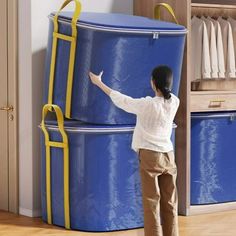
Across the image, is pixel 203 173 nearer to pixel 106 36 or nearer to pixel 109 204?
pixel 109 204

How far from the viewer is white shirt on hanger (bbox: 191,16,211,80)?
5.16m

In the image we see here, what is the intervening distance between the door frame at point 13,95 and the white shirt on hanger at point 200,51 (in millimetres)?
1326

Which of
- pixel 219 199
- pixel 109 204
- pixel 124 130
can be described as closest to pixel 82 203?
pixel 109 204

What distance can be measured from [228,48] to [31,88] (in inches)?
61.3

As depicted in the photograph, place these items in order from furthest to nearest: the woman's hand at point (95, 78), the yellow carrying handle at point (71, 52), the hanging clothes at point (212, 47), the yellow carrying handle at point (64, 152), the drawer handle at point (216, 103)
→ 1. the hanging clothes at point (212, 47)
2. the drawer handle at point (216, 103)
3. the yellow carrying handle at point (64, 152)
4. the yellow carrying handle at point (71, 52)
5. the woman's hand at point (95, 78)

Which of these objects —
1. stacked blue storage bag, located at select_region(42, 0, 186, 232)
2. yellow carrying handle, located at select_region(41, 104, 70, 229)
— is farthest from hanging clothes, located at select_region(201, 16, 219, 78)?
yellow carrying handle, located at select_region(41, 104, 70, 229)

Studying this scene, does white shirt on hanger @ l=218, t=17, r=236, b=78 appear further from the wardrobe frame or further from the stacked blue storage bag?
the stacked blue storage bag

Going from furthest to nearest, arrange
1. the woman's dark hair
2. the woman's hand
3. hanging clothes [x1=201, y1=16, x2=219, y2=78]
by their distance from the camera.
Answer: hanging clothes [x1=201, y1=16, x2=219, y2=78]
the woman's hand
the woman's dark hair

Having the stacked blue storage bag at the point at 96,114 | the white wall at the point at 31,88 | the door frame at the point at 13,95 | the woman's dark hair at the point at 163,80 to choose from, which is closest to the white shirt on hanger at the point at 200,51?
the stacked blue storage bag at the point at 96,114

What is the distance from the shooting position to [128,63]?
4.46m

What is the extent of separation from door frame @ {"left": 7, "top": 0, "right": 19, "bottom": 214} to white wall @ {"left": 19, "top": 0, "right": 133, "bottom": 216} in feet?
0.13

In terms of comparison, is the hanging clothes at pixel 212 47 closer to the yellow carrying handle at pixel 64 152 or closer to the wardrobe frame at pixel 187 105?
the wardrobe frame at pixel 187 105

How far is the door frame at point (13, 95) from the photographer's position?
498 cm

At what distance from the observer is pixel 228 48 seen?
5301 millimetres
